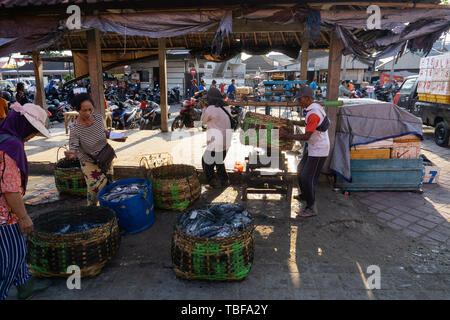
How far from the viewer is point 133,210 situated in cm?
388

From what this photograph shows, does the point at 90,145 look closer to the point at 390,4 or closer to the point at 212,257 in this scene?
the point at 212,257

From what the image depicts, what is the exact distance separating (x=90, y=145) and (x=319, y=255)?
10.5ft

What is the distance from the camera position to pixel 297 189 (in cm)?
566

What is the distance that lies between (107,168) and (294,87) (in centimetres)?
362

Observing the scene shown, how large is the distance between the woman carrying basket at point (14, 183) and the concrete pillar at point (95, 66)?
426cm

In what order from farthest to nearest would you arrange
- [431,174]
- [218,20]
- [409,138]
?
1. [431,174]
2. [409,138]
3. [218,20]

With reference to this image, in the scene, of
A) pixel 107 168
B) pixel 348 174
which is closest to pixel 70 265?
pixel 107 168

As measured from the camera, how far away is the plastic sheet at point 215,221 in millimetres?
3055

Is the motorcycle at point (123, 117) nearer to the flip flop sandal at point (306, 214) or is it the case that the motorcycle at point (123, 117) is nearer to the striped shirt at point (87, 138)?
the striped shirt at point (87, 138)

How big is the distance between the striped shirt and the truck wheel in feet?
30.8

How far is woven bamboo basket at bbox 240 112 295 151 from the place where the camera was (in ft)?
15.4

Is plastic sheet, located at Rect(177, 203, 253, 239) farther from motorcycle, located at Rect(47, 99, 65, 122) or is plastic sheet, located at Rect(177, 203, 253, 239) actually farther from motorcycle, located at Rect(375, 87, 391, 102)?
motorcycle, located at Rect(375, 87, 391, 102)

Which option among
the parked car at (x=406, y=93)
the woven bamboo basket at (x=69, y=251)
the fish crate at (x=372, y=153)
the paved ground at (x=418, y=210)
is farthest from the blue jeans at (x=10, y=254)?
the parked car at (x=406, y=93)

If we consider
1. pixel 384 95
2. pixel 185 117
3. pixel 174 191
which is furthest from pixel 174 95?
pixel 174 191
